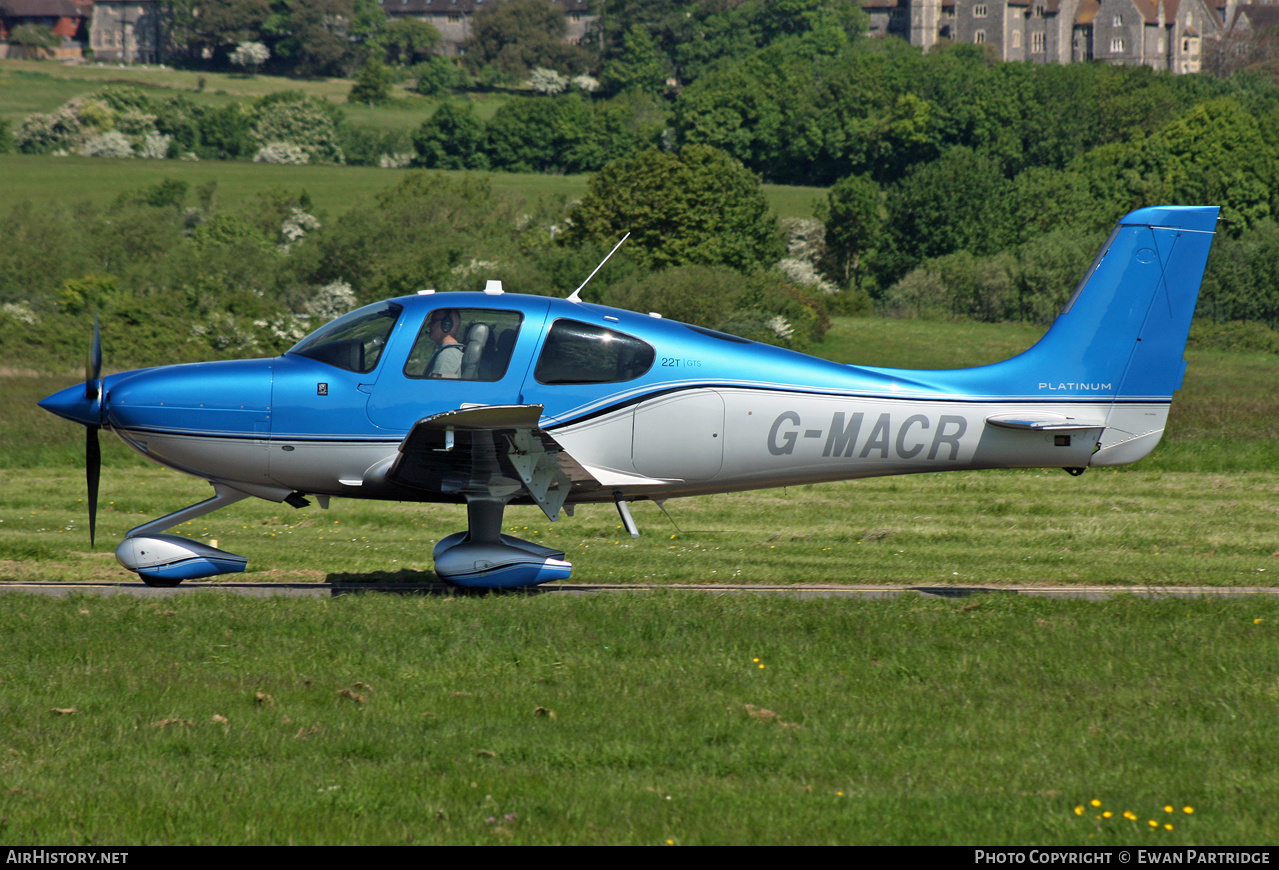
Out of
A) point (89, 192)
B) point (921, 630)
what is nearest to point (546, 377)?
point (921, 630)

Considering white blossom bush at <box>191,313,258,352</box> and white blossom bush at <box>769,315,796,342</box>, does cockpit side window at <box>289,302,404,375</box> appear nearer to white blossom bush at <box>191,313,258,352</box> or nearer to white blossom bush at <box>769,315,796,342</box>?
white blossom bush at <box>191,313,258,352</box>

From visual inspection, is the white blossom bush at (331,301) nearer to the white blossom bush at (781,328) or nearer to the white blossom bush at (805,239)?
the white blossom bush at (781,328)

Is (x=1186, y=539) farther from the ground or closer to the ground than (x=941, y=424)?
closer to the ground

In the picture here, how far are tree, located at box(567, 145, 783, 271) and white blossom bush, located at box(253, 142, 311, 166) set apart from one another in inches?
1560

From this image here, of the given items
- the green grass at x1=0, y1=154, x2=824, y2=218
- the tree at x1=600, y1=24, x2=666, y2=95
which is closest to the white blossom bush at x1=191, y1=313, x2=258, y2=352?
the green grass at x1=0, y1=154, x2=824, y2=218

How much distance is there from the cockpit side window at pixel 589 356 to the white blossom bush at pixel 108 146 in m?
104

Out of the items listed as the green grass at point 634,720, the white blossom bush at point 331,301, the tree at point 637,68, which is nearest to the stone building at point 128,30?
the tree at point 637,68

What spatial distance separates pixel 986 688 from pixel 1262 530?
9.32 metres

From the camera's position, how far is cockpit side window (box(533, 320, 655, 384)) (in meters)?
9.71

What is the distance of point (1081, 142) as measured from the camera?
118m

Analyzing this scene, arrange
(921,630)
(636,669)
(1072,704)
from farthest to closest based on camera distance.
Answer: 1. (921,630)
2. (636,669)
3. (1072,704)

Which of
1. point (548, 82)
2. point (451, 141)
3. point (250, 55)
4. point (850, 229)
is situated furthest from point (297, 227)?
point (250, 55)

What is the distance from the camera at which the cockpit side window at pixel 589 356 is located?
31.9ft

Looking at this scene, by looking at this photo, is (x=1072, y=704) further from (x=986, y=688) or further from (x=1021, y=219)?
(x=1021, y=219)
